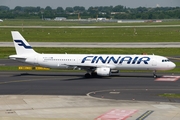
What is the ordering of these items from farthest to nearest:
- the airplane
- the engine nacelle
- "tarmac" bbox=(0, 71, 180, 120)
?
1. the airplane
2. the engine nacelle
3. "tarmac" bbox=(0, 71, 180, 120)

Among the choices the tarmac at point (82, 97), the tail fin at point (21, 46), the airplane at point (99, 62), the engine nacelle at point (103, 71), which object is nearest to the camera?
the tarmac at point (82, 97)

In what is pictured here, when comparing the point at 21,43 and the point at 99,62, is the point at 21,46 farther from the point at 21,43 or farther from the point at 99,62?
the point at 99,62

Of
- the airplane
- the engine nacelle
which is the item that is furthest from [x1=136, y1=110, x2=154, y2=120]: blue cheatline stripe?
the airplane

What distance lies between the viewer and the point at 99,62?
237 feet

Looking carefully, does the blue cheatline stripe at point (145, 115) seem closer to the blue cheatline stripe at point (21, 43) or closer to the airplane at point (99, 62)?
the airplane at point (99, 62)

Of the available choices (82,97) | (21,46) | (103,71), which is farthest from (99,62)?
(82,97)

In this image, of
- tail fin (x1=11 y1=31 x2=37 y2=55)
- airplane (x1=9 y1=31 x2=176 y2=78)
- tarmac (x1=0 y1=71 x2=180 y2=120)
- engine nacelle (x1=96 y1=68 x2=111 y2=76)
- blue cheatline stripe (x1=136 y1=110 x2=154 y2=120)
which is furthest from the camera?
tail fin (x1=11 y1=31 x2=37 y2=55)

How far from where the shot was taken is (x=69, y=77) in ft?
240

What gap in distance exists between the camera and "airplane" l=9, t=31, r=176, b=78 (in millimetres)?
71312

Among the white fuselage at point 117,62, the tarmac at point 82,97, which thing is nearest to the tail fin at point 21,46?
the tarmac at point 82,97

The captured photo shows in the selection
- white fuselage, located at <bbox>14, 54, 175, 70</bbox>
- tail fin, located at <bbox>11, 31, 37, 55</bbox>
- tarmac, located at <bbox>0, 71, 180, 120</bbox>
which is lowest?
tarmac, located at <bbox>0, 71, 180, 120</bbox>

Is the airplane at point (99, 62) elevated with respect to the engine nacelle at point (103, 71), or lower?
elevated

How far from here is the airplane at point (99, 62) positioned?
71.3 metres

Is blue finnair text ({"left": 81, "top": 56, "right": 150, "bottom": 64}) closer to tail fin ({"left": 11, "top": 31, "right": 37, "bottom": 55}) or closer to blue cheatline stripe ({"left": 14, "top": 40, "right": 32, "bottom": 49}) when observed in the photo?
tail fin ({"left": 11, "top": 31, "right": 37, "bottom": 55})
